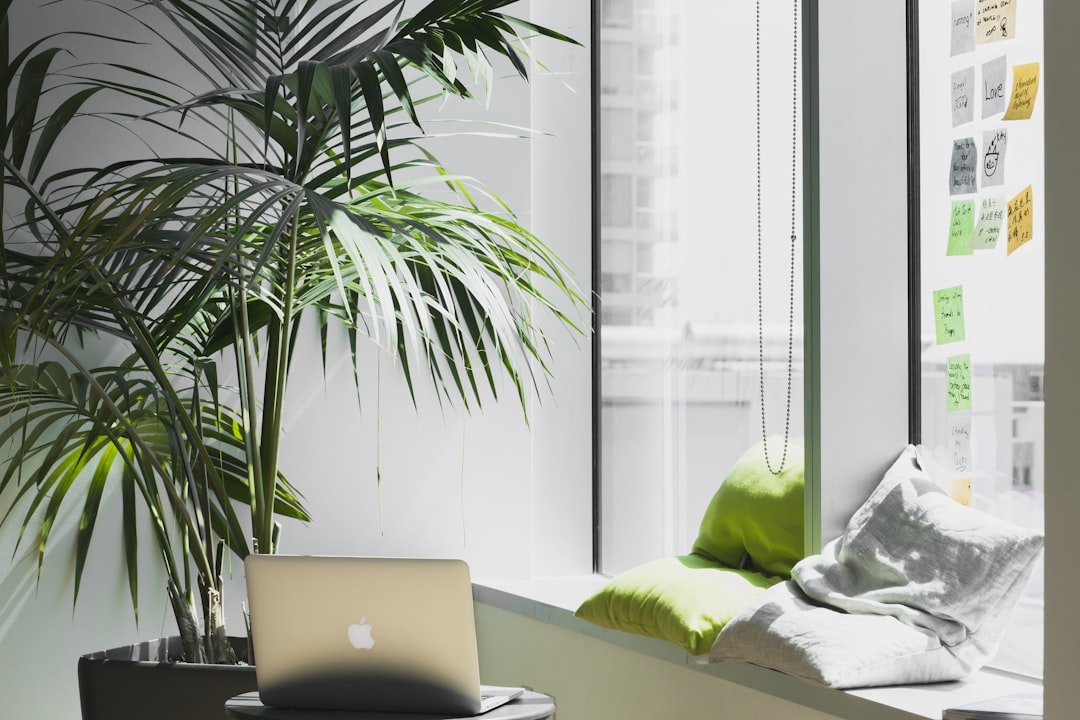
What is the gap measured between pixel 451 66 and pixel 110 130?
156 centimetres

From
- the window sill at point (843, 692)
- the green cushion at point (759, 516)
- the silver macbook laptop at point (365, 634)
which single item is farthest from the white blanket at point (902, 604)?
the silver macbook laptop at point (365, 634)

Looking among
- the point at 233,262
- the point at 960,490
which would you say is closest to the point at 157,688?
the point at 233,262

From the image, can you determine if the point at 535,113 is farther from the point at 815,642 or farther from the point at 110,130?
the point at 815,642

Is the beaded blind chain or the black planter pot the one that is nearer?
the black planter pot

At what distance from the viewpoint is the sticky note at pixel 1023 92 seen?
2053mm

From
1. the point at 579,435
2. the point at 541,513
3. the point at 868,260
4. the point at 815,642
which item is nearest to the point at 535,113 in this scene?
the point at 579,435

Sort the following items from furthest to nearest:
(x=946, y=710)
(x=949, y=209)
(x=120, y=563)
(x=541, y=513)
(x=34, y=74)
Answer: (x=541, y=513) < (x=120, y=563) < (x=949, y=209) < (x=34, y=74) < (x=946, y=710)

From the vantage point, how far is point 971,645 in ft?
6.41

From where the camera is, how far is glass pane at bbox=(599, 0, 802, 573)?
9.07 feet

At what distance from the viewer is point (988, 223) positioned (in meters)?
2.16

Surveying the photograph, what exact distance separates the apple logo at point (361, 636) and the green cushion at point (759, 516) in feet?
3.38

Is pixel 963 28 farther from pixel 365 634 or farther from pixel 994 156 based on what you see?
pixel 365 634

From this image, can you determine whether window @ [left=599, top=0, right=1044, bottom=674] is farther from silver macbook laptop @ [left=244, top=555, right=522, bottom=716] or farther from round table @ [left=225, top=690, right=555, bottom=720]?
silver macbook laptop @ [left=244, top=555, right=522, bottom=716]
